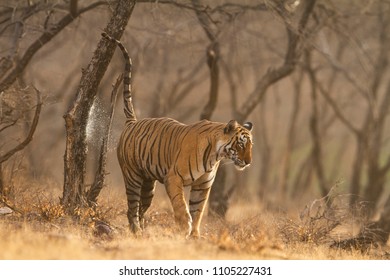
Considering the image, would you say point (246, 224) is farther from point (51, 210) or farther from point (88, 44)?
point (88, 44)

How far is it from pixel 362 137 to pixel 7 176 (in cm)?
1008

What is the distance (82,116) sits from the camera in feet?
37.5

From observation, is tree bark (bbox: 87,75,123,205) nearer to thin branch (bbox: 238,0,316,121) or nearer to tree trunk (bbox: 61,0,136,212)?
tree trunk (bbox: 61,0,136,212)

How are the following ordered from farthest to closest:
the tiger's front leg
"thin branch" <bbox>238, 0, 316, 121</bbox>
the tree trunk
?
"thin branch" <bbox>238, 0, 316, 121</bbox> → the tree trunk → the tiger's front leg

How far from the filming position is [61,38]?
77.0 ft

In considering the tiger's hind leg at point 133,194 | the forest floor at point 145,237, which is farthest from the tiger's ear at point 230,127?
the tiger's hind leg at point 133,194

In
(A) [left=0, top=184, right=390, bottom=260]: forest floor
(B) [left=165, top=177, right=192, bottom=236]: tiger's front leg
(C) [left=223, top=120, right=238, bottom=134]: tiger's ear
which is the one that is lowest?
(A) [left=0, top=184, right=390, bottom=260]: forest floor

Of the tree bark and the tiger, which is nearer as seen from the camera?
the tiger

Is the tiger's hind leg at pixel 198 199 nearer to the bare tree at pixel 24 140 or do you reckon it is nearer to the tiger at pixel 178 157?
the tiger at pixel 178 157

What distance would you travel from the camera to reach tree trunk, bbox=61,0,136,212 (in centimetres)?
1132

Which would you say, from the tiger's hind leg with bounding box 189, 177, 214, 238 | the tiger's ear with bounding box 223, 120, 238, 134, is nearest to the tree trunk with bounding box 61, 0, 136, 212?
the tiger's hind leg with bounding box 189, 177, 214, 238

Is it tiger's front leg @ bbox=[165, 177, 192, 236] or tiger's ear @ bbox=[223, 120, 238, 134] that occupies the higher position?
tiger's ear @ bbox=[223, 120, 238, 134]

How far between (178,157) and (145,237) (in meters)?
1.07
